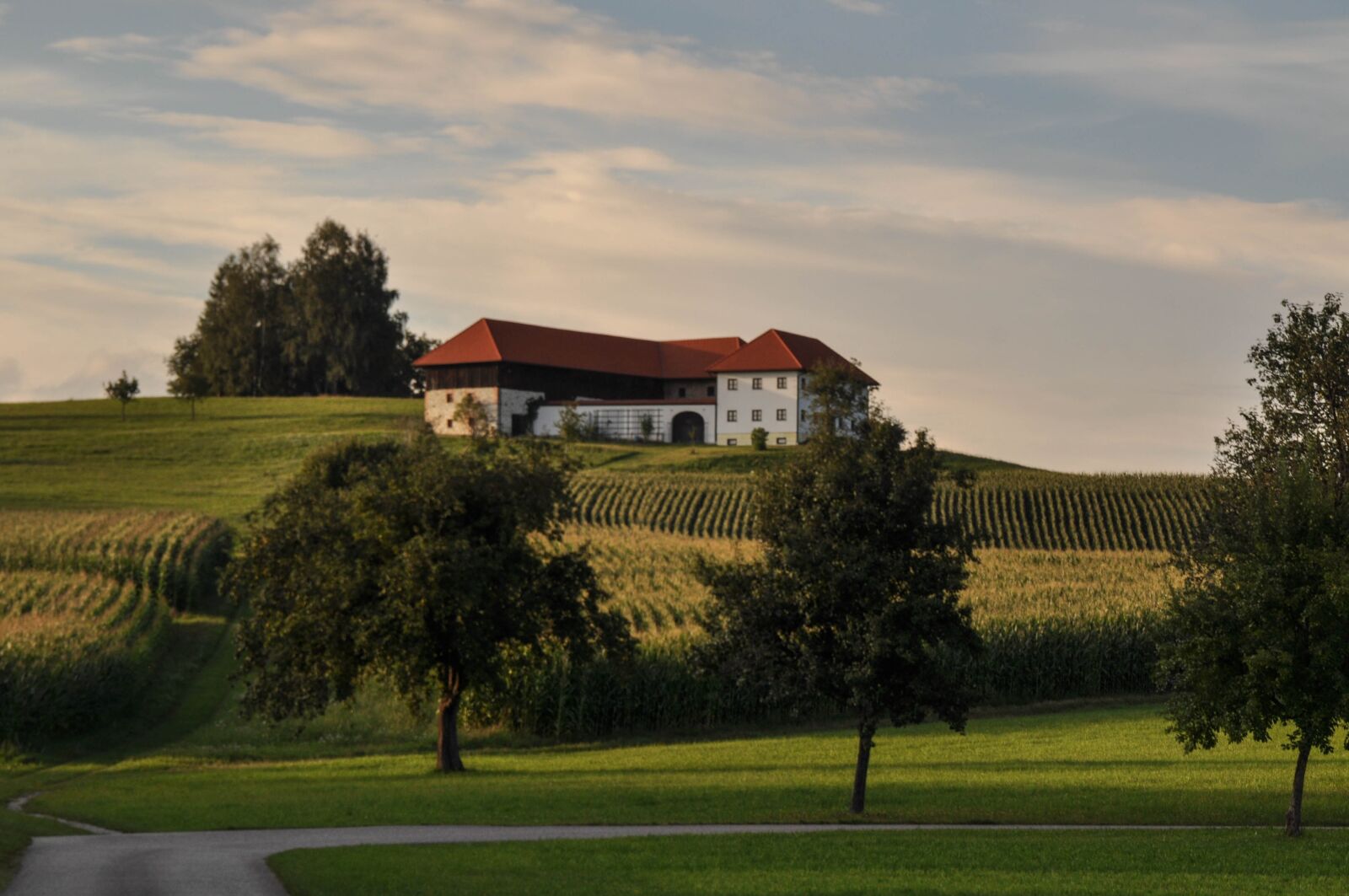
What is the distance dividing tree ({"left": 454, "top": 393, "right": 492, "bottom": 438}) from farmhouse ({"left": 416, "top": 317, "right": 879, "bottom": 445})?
796mm

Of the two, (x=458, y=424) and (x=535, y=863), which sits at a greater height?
(x=458, y=424)

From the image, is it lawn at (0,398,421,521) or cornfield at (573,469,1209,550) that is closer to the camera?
cornfield at (573,469,1209,550)

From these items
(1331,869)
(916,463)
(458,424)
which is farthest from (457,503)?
(458,424)

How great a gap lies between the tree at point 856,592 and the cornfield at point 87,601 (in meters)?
21.9

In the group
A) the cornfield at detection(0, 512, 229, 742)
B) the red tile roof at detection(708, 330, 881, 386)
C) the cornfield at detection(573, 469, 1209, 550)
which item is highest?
the red tile roof at detection(708, 330, 881, 386)

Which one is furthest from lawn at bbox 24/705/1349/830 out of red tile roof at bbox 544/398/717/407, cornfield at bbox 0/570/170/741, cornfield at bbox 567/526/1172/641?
red tile roof at bbox 544/398/717/407

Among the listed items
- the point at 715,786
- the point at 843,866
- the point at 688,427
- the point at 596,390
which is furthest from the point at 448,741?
the point at 596,390

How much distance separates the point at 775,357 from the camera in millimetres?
112062

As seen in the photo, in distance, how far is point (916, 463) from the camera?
26078 millimetres

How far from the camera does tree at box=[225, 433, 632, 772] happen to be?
109ft

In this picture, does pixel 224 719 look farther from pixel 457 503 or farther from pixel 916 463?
pixel 916 463

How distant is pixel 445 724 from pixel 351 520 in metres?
5.27

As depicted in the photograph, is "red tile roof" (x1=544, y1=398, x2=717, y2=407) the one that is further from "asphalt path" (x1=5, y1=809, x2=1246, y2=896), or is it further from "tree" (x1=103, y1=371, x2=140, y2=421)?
"asphalt path" (x1=5, y1=809, x2=1246, y2=896)

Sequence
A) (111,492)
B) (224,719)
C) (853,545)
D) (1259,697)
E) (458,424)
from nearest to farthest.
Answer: (1259,697) → (853,545) → (224,719) → (111,492) → (458,424)
